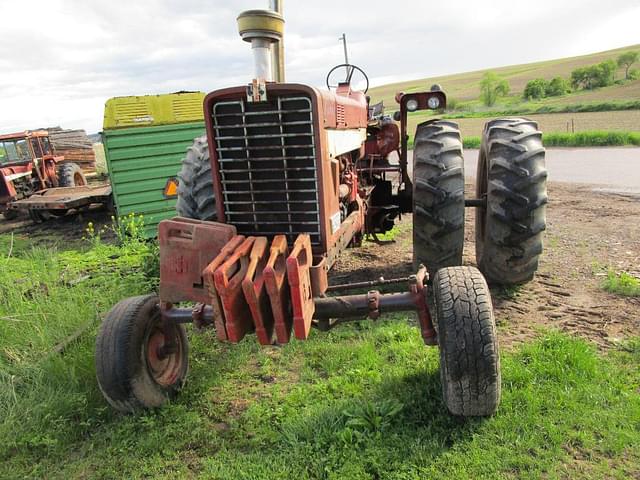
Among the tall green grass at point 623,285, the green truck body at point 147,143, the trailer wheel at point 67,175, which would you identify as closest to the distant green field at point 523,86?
the trailer wheel at point 67,175

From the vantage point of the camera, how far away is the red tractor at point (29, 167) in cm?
1221

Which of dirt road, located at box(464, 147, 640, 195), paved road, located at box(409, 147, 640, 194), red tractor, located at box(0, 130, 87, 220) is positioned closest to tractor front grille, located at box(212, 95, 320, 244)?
dirt road, located at box(464, 147, 640, 195)

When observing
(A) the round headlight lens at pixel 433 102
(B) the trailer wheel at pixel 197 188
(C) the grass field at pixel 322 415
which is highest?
(A) the round headlight lens at pixel 433 102

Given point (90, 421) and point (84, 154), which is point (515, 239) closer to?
point (90, 421)

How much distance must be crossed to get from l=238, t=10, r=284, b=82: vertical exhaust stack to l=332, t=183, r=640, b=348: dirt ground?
261 cm

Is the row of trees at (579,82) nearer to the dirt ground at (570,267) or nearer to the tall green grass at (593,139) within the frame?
the tall green grass at (593,139)

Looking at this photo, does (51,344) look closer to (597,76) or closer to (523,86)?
(597,76)

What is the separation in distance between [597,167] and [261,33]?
A: 12.3 m

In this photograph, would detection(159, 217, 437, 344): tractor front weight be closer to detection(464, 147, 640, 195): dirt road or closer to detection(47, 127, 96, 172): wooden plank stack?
detection(464, 147, 640, 195): dirt road

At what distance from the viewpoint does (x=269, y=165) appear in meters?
3.01

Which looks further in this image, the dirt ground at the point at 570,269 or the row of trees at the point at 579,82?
the row of trees at the point at 579,82

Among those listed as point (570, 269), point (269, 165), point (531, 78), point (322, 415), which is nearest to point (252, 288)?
point (269, 165)

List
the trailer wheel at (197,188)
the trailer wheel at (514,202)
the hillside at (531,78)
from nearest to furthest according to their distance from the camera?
the trailer wheel at (197,188) → the trailer wheel at (514,202) → the hillside at (531,78)

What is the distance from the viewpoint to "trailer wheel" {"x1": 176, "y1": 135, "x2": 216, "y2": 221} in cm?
374
